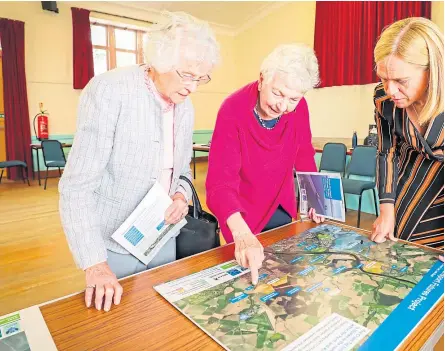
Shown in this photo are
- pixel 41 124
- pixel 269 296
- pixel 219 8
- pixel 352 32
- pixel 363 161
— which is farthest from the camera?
pixel 219 8

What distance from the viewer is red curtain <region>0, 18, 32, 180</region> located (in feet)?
20.2

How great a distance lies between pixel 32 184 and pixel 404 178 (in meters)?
6.44

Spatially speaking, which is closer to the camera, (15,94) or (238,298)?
(238,298)

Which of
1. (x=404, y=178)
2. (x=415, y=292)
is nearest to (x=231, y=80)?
(x=404, y=178)

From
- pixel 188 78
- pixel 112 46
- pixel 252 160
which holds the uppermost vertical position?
pixel 112 46

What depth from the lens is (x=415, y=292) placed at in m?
0.88

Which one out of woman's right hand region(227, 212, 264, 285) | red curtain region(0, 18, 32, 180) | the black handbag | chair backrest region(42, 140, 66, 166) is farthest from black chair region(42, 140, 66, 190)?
woman's right hand region(227, 212, 264, 285)

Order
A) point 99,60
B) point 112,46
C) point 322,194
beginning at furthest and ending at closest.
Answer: point 112,46
point 99,60
point 322,194

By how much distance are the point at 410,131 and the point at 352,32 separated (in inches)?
213

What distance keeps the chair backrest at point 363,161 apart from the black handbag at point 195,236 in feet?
10.00

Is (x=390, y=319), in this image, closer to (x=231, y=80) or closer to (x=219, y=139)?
(x=219, y=139)

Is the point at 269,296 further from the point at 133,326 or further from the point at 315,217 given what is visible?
the point at 315,217

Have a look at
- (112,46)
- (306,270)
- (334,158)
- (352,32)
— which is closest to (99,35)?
(112,46)

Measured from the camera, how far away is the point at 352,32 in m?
5.93
